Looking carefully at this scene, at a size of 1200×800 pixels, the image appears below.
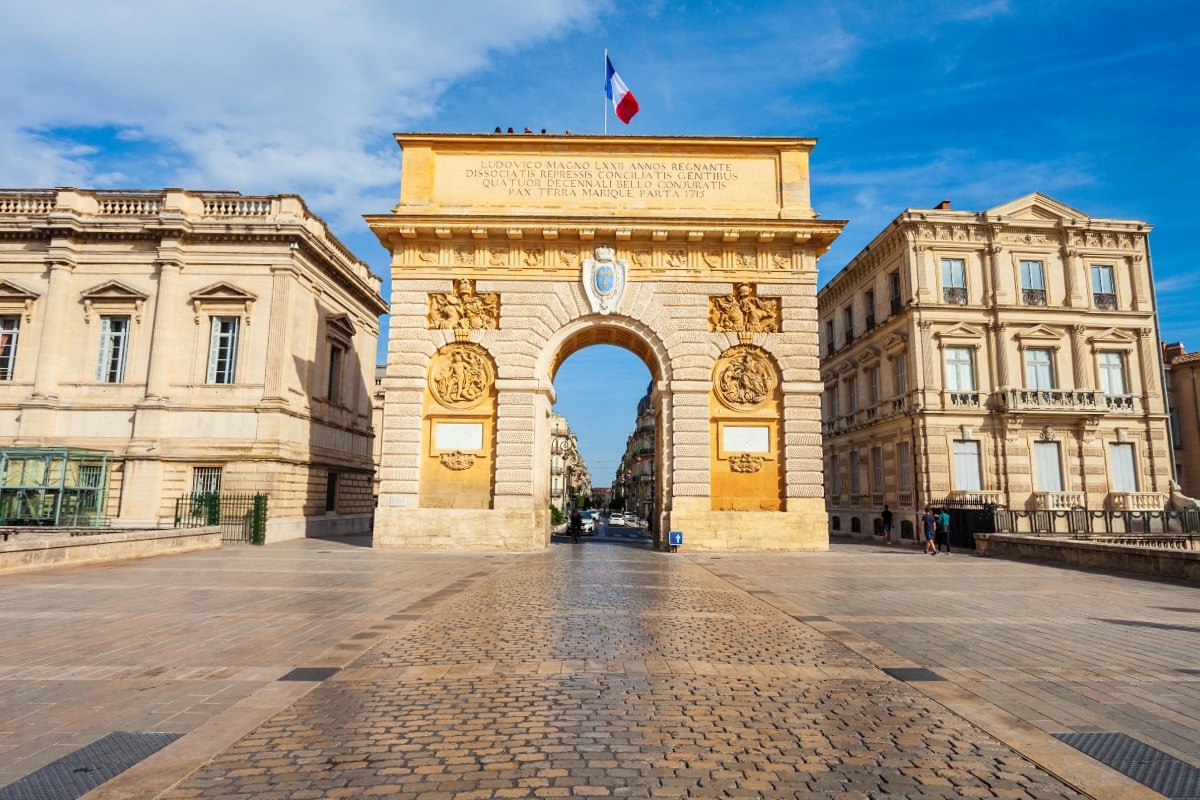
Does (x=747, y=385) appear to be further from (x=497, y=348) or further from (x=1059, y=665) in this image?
(x=1059, y=665)

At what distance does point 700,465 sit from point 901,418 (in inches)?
471

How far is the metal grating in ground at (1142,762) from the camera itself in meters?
3.88

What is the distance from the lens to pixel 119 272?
1043 inches

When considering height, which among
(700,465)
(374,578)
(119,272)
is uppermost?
(119,272)

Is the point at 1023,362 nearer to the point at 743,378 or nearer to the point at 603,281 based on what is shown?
the point at 743,378

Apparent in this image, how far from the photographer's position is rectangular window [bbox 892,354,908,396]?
95.1 ft

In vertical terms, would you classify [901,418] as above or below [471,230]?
below

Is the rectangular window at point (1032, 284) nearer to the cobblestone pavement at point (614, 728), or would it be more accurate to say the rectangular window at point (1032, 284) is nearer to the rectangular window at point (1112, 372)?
the rectangular window at point (1112, 372)

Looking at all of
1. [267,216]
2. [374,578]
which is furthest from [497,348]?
[267,216]

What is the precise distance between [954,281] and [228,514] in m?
29.6

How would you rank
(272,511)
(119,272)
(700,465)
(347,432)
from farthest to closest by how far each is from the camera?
1. (347,432)
2. (119,272)
3. (272,511)
4. (700,465)

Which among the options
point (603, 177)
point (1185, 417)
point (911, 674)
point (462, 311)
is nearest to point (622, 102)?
point (603, 177)

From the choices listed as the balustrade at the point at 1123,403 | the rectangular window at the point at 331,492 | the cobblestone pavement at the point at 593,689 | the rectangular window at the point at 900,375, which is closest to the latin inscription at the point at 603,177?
the rectangular window at the point at 900,375

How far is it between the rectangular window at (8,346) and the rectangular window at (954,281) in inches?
1448
